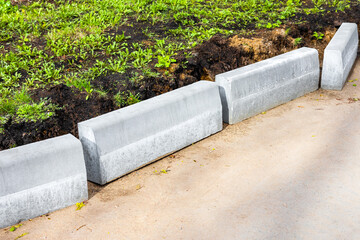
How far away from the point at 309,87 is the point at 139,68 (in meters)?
2.56

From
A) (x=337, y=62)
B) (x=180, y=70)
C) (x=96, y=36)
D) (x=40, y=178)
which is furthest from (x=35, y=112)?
(x=337, y=62)

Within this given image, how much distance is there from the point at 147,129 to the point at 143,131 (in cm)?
5

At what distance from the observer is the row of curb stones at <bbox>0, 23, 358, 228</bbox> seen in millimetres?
3705

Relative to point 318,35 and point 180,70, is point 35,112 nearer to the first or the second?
point 180,70

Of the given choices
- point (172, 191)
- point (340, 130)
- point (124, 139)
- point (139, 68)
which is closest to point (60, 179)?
point (124, 139)

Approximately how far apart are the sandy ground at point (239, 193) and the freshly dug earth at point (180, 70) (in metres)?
0.89

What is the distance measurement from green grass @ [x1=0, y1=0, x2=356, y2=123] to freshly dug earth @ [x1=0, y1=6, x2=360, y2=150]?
0.11m

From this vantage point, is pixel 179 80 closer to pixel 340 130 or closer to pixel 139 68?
pixel 139 68

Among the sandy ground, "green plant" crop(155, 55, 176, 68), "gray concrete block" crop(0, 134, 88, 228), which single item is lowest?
the sandy ground

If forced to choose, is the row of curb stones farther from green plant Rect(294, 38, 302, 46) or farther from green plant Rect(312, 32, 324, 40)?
green plant Rect(312, 32, 324, 40)

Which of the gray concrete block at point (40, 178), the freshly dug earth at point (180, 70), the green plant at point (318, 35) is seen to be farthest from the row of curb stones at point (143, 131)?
the green plant at point (318, 35)

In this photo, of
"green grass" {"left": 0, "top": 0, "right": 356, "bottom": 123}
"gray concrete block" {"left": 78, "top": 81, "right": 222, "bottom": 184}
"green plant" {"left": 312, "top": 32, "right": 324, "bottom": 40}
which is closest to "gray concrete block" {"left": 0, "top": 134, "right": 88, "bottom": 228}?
"gray concrete block" {"left": 78, "top": 81, "right": 222, "bottom": 184}

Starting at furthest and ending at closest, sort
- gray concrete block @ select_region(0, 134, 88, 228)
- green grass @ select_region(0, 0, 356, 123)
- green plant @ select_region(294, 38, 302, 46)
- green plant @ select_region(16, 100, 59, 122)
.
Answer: green plant @ select_region(294, 38, 302, 46) → green grass @ select_region(0, 0, 356, 123) → green plant @ select_region(16, 100, 59, 122) → gray concrete block @ select_region(0, 134, 88, 228)

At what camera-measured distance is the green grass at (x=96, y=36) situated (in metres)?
5.32
